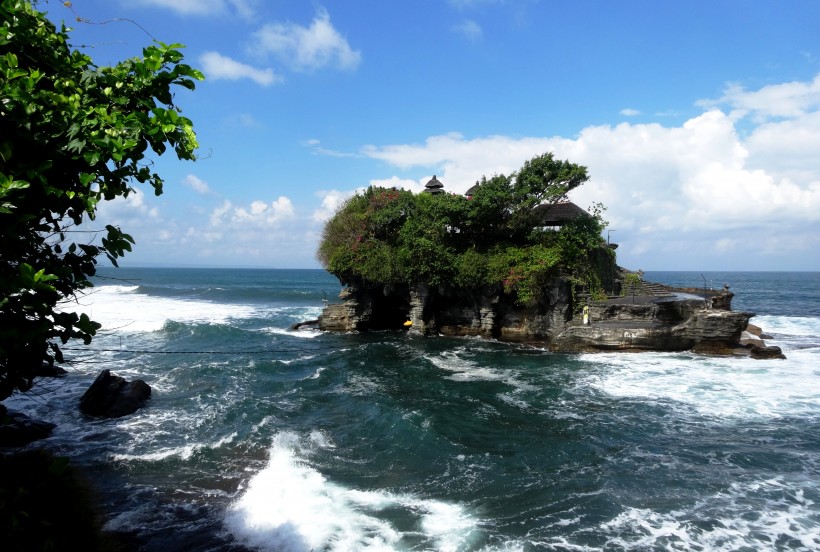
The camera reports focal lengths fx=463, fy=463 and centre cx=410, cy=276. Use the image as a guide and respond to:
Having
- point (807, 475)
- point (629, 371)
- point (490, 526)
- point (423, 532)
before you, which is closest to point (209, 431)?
point (423, 532)

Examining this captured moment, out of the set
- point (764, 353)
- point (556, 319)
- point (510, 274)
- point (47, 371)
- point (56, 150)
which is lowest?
point (764, 353)

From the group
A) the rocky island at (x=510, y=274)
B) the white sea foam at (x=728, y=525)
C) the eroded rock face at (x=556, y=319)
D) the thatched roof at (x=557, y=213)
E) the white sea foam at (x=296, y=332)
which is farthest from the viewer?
the white sea foam at (x=296, y=332)

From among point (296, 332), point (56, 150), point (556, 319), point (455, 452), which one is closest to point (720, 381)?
point (556, 319)

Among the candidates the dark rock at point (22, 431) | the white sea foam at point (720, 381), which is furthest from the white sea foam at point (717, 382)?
the dark rock at point (22, 431)

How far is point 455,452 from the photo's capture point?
38.2ft

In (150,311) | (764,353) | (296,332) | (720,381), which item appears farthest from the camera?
(150,311)

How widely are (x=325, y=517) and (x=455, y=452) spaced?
4.01 metres

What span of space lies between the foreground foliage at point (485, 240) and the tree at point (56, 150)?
21.8 m

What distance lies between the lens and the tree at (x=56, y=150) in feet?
12.2

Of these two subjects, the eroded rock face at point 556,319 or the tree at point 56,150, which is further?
the eroded rock face at point 556,319

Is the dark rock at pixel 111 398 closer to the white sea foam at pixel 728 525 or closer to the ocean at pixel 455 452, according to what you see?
the ocean at pixel 455 452

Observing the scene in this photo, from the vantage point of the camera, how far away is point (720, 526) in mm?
8477

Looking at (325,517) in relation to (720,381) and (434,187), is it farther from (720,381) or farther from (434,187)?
(434,187)

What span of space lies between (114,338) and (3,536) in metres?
27.7
